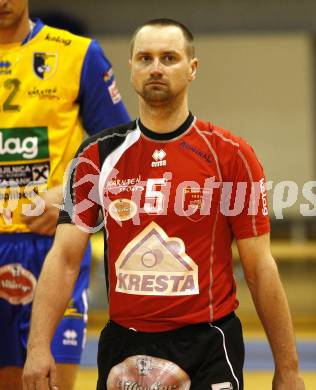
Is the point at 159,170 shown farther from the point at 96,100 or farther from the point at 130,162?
the point at 96,100

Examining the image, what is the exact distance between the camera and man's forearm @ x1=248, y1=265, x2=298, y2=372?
3223mm

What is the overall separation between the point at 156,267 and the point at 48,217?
2.83 ft

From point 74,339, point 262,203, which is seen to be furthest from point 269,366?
point 262,203

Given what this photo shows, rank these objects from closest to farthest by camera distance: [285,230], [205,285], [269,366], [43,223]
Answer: [205,285] < [43,223] < [269,366] < [285,230]

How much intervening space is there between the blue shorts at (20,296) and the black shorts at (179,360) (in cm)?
86

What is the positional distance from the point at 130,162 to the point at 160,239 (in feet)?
1.02

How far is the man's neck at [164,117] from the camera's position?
334cm

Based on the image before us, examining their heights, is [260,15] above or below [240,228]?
above

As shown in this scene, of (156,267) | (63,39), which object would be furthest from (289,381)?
(63,39)

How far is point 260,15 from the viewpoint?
14.7m

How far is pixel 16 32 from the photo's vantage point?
13.8 feet

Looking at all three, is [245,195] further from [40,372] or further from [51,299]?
[40,372]

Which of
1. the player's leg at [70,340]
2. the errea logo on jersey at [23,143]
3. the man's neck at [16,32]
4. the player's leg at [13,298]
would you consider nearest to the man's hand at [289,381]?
the player's leg at [70,340]

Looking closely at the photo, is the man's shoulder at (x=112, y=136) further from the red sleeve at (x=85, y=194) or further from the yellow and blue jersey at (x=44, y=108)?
the yellow and blue jersey at (x=44, y=108)
